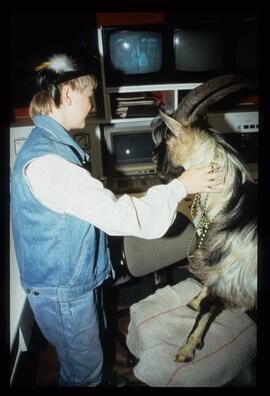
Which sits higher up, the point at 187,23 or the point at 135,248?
the point at 187,23

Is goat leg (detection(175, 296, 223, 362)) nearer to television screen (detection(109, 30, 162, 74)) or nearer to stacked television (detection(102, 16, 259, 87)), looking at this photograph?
stacked television (detection(102, 16, 259, 87))

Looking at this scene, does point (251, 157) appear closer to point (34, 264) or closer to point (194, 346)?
point (194, 346)

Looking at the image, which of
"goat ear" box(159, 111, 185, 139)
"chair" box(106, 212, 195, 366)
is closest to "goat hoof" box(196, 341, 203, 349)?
"chair" box(106, 212, 195, 366)

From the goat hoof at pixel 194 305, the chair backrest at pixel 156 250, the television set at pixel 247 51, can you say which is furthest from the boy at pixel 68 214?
the television set at pixel 247 51

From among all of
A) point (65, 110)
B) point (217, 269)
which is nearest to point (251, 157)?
point (217, 269)

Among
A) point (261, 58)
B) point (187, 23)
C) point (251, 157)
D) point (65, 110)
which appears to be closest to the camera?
point (261, 58)

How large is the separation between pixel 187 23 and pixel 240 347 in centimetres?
195

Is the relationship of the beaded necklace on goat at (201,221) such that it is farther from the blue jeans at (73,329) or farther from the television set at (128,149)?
the television set at (128,149)

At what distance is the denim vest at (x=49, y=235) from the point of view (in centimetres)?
110

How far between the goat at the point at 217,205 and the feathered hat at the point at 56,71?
410mm

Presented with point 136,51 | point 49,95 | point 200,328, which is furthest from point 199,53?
point 200,328

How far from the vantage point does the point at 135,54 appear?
2.00 metres

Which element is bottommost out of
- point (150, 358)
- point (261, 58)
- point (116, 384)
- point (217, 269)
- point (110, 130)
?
point (116, 384)

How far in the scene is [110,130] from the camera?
7.97 ft
